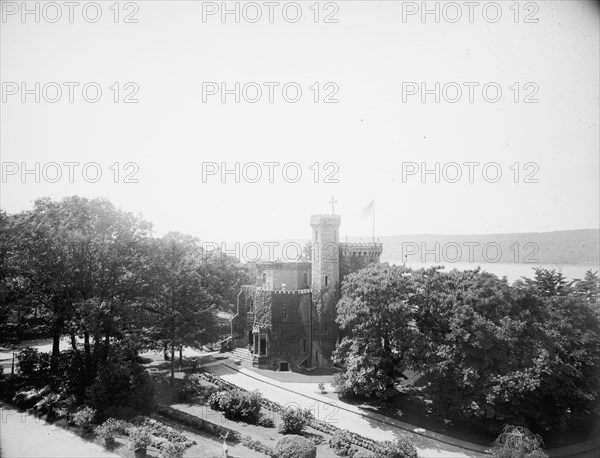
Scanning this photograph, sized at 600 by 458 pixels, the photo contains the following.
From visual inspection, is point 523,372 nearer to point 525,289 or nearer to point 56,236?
point 525,289

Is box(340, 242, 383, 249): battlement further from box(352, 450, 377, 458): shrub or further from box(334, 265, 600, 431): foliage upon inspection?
box(352, 450, 377, 458): shrub

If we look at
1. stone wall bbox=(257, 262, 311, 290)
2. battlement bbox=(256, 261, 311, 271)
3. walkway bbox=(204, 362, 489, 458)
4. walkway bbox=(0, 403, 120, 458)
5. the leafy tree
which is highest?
battlement bbox=(256, 261, 311, 271)

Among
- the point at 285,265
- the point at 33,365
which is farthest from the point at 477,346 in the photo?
the point at 33,365

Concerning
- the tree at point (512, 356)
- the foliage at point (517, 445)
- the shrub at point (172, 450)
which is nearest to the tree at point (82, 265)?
the shrub at point (172, 450)

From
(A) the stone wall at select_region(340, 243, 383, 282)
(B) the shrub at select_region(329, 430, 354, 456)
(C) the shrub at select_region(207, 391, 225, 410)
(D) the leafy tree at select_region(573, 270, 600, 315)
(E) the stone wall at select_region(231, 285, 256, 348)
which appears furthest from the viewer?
(E) the stone wall at select_region(231, 285, 256, 348)

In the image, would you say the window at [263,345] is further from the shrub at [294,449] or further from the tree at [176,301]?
the shrub at [294,449]

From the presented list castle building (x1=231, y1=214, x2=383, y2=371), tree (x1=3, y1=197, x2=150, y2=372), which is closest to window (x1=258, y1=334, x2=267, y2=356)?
castle building (x1=231, y1=214, x2=383, y2=371)

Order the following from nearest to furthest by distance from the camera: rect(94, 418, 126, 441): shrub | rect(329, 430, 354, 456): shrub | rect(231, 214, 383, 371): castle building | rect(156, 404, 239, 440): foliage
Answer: rect(94, 418, 126, 441): shrub < rect(329, 430, 354, 456): shrub < rect(156, 404, 239, 440): foliage < rect(231, 214, 383, 371): castle building
